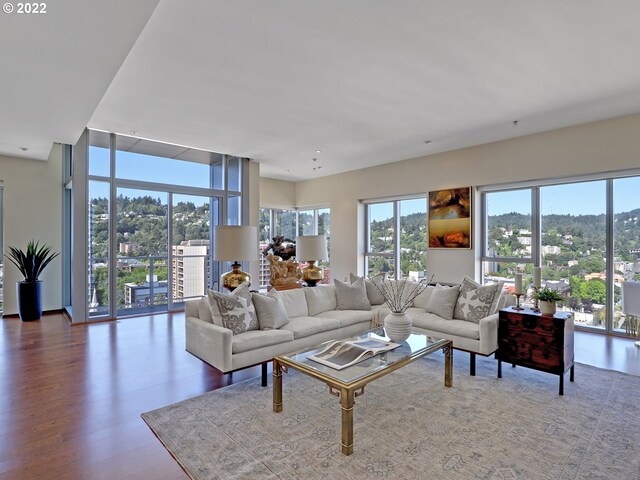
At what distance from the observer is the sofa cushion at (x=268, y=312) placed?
3547 mm

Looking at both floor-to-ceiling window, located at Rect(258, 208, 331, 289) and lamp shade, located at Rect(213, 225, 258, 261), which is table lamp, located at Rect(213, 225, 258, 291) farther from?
floor-to-ceiling window, located at Rect(258, 208, 331, 289)

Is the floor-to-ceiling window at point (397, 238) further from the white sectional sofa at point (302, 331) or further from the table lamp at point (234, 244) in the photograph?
the table lamp at point (234, 244)

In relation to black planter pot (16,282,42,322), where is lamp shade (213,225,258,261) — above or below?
above

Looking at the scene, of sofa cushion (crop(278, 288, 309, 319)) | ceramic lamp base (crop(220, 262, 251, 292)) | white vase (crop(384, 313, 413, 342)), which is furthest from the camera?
ceramic lamp base (crop(220, 262, 251, 292))

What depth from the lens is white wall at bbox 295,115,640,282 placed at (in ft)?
15.5

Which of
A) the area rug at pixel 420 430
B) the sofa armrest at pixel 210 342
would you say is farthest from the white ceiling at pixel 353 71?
the area rug at pixel 420 430

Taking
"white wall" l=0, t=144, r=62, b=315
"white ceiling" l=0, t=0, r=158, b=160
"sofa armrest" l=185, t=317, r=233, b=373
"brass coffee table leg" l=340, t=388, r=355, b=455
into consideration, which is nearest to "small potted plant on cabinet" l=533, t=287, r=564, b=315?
"brass coffee table leg" l=340, t=388, r=355, b=455

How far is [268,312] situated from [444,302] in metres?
2.03

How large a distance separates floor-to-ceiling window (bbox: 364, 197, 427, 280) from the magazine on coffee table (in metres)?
4.26

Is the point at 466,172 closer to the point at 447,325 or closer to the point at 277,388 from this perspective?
the point at 447,325

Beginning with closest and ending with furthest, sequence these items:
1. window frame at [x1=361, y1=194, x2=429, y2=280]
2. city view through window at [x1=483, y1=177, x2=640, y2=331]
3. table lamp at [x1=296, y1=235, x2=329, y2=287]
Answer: city view through window at [x1=483, y1=177, x2=640, y2=331]
table lamp at [x1=296, y1=235, x2=329, y2=287]
window frame at [x1=361, y1=194, x2=429, y2=280]

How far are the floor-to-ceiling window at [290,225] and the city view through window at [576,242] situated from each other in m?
4.16

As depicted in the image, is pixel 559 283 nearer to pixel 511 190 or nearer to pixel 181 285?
pixel 511 190

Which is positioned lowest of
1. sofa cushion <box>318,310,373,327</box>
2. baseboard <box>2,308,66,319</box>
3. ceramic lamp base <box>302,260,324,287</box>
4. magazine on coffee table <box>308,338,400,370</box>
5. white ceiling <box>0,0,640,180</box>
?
baseboard <box>2,308,66,319</box>
